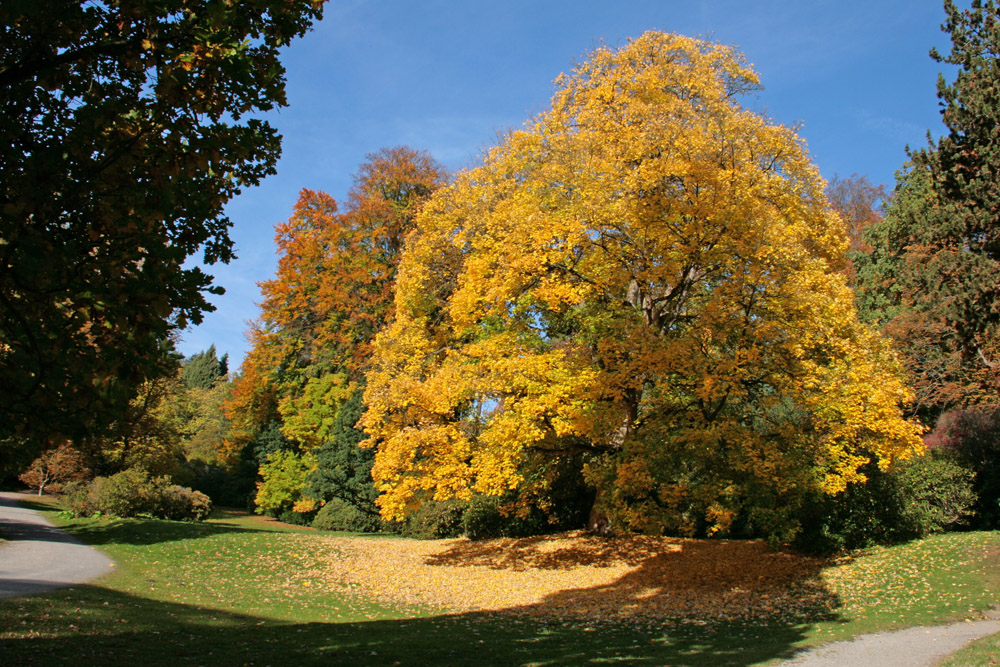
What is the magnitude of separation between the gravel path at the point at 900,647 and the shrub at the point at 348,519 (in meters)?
20.5

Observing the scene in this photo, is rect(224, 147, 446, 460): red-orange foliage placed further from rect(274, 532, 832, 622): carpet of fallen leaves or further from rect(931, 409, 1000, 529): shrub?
rect(931, 409, 1000, 529): shrub

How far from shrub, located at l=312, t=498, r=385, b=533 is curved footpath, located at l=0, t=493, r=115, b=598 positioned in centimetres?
1013

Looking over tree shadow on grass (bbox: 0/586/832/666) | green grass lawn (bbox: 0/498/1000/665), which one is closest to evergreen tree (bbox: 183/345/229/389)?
green grass lawn (bbox: 0/498/1000/665)

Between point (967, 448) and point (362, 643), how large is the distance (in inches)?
669

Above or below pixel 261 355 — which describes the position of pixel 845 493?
below

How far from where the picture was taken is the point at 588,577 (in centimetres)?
1427

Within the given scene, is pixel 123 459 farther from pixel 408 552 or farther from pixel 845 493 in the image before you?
pixel 845 493

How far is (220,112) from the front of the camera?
5.63 meters

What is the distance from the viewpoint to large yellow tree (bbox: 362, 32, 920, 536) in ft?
41.3

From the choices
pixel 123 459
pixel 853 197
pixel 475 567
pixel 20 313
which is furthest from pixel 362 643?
pixel 853 197

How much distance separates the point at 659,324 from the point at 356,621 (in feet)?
30.8

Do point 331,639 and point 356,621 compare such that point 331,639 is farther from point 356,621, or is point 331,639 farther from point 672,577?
point 672,577

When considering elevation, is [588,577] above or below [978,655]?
below

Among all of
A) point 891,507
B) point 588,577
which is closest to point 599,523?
point 588,577
